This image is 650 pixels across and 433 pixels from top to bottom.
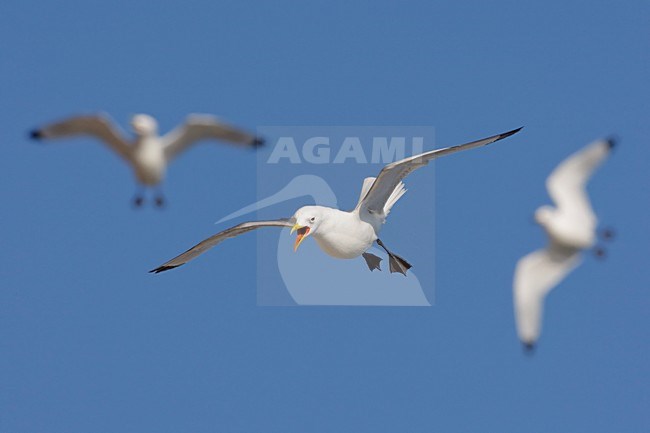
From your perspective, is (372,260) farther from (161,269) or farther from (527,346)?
(527,346)

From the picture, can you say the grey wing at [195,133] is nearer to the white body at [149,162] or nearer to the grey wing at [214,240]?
the white body at [149,162]

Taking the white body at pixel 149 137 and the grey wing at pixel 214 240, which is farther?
the grey wing at pixel 214 240

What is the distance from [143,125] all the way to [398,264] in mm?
6760

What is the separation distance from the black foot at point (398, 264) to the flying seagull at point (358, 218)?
2.74 feet

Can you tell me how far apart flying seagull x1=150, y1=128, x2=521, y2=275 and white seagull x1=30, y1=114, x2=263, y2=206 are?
375cm

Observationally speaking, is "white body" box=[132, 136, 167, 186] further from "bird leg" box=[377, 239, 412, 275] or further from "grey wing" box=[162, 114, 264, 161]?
"bird leg" box=[377, 239, 412, 275]

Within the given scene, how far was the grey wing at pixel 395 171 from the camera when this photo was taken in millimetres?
16203

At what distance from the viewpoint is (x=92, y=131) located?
1328cm

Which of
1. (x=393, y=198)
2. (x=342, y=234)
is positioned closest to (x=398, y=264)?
(x=393, y=198)

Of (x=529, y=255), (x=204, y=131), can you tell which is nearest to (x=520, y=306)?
(x=529, y=255)

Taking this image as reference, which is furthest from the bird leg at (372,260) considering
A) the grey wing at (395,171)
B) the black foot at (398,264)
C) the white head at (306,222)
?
the white head at (306,222)

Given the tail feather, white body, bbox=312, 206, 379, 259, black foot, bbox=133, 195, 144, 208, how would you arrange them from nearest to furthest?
black foot, bbox=133, 195, 144, 208, white body, bbox=312, 206, 379, 259, the tail feather

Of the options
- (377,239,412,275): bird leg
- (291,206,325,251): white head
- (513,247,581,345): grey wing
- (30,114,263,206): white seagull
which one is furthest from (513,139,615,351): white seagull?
(377,239,412,275): bird leg

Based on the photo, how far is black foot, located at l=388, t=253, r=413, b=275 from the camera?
1894cm
